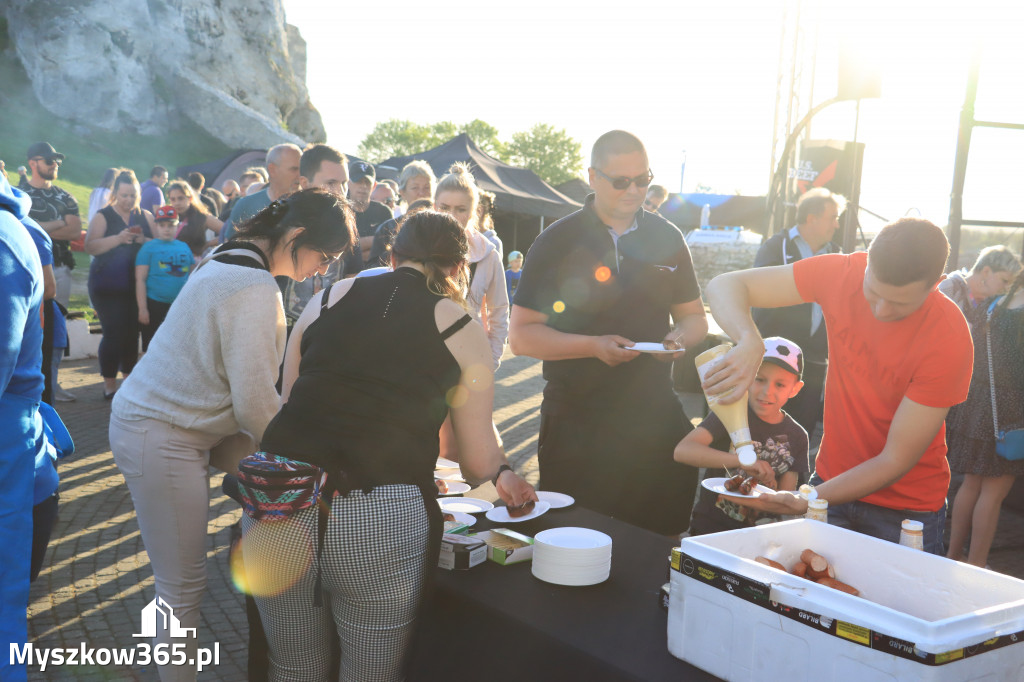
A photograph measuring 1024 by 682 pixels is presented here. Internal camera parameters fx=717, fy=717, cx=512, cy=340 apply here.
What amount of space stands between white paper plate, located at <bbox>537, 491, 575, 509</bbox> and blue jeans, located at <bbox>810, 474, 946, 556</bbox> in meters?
0.83

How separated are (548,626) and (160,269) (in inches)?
213

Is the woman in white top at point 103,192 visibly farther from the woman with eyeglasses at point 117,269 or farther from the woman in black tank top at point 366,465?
the woman in black tank top at point 366,465

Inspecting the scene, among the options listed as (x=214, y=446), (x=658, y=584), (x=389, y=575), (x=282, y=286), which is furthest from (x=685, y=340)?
(x=282, y=286)

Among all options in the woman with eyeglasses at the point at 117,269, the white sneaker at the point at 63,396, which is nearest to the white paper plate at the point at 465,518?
the woman with eyeglasses at the point at 117,269

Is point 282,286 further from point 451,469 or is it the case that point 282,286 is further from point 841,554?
point 841,554

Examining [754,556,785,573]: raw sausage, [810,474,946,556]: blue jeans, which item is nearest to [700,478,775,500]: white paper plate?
[810,474,946,556]: blue jeans

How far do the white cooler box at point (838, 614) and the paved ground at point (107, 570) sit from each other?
223 cm

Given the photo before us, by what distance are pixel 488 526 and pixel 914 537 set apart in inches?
46.9

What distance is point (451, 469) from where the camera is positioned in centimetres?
286

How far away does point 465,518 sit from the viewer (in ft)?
7.52

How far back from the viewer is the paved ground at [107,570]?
9.93 feet

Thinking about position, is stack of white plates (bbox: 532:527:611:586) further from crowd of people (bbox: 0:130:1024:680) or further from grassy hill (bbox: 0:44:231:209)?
grassy hill (bbox: 0:44:231:209)

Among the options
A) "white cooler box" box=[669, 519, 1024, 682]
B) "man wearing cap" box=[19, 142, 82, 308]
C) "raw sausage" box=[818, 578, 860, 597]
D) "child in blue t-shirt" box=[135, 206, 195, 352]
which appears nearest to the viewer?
"white cooler box" box=[669, 519, 1024, 682]

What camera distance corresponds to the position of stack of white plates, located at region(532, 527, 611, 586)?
70.4 inches
